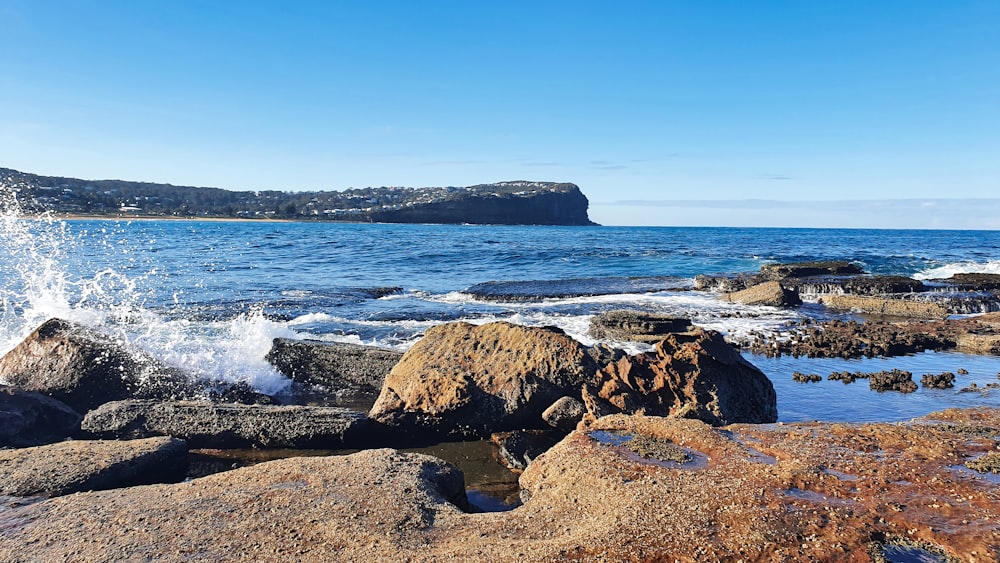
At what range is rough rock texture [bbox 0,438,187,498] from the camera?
16.9 ft

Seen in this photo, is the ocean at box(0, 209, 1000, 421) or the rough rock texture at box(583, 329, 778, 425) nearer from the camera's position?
Answer: the rough rock texture at box(583, 329, 778, 425)

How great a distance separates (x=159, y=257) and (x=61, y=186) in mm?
76264

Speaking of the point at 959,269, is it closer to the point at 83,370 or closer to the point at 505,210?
the point at 83,370

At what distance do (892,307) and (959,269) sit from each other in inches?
832

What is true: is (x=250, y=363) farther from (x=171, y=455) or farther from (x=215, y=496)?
(x=215, y=496)

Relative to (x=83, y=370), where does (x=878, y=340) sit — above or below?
below

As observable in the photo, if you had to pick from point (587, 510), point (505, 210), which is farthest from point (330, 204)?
point (587, 510)

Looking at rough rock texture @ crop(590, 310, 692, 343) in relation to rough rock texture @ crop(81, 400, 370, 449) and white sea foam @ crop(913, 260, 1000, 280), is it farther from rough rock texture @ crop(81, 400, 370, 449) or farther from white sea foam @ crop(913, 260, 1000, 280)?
white sea foam @ crop(913, 260, 1000, 280)

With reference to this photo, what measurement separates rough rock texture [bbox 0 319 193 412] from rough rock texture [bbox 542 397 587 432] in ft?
17.3

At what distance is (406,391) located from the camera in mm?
7367

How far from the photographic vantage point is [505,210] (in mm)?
134375

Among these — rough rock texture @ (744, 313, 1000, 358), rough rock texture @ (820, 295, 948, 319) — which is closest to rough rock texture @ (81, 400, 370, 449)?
rough rock texture @ (744, 313, 1000, 358)

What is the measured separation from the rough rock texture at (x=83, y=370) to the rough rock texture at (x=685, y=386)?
5.98 metres

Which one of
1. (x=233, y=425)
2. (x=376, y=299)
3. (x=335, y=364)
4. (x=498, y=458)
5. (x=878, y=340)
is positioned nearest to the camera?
(x=498, y=458)
